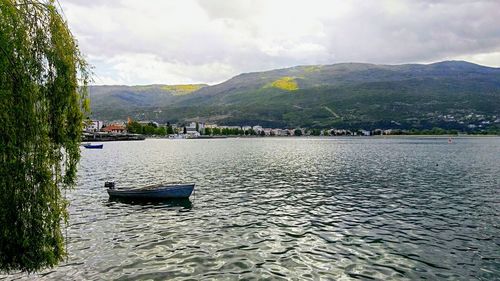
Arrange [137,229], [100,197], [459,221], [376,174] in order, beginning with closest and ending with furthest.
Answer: [137,229] → [459,221] → [100,197] → [376,174]

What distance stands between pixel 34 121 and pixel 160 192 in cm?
2619

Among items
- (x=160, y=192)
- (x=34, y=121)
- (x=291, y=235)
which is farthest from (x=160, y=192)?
(x=34, y=121)

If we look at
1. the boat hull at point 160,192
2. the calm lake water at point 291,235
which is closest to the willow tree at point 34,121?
the calm lake water at point 291,235

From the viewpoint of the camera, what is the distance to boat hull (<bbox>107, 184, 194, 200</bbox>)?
37078 millimetres

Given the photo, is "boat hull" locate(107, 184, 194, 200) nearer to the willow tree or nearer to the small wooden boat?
the small wooden boat

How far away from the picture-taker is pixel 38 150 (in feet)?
39.2

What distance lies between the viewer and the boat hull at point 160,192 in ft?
122

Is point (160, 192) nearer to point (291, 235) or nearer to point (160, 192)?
point (160, 192)

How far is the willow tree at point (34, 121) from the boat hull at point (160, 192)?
78.9 ft

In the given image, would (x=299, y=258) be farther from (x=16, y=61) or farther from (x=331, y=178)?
(x=331, y=178)

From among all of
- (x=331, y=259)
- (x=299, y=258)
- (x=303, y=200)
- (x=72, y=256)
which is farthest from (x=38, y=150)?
(x=303, y=200)

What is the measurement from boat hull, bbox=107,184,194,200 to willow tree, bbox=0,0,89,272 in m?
24.0

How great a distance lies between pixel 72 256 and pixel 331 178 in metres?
41.9

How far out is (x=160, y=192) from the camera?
37.1 meters
